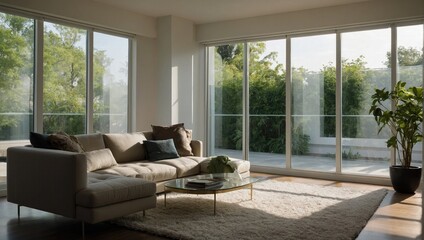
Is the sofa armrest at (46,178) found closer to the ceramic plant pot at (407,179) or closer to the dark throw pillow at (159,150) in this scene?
the dark throw pillow at (159,150)

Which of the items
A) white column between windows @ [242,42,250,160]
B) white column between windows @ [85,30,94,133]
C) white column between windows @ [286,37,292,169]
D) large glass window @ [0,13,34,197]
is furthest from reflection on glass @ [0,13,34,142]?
white column between windows @ [286,37,292,169]

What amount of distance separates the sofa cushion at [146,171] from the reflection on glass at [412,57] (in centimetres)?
370

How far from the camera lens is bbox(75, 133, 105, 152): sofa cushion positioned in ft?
15.6

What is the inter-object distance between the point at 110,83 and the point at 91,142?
7.05 ft

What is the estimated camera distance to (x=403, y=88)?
5414mm

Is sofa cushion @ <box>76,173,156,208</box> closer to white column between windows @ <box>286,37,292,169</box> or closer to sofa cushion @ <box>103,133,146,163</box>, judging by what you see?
sofa cushion @ <box>103,133,146,163</box>

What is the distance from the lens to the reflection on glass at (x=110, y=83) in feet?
21.3

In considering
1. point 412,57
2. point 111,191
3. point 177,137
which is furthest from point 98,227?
point 412,57

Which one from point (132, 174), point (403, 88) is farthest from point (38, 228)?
point (403, 88)

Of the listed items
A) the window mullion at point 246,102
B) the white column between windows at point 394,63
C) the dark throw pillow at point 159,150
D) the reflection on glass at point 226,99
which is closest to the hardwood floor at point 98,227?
the white column between windows at point 394,63

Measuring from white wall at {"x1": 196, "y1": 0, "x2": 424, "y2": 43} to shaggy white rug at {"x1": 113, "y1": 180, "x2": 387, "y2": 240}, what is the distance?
8.89ft

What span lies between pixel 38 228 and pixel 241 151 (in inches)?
178

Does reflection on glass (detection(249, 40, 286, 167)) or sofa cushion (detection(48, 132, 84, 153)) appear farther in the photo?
reflection on glass (detection(249, 40, 286, 167))

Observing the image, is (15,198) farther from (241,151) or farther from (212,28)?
(212,28)
